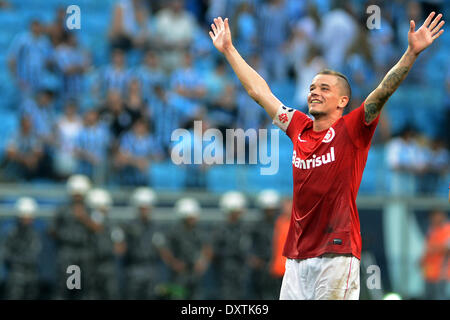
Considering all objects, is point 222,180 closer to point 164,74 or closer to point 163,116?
point 163,116

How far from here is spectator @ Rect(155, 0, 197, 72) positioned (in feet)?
58.0

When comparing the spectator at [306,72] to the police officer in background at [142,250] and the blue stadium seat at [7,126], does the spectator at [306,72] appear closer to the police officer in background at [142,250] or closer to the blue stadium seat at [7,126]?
the police officer in background at [142,250]

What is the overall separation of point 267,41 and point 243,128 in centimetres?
286

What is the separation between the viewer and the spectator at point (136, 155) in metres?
15.3

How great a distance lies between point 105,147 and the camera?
1510 cm

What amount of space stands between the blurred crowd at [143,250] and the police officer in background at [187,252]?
0.02 metres

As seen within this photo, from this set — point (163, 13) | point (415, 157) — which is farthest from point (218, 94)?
point (415, 157)

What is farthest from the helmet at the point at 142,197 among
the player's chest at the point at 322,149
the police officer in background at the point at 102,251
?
the player's chest at the point at 322,149

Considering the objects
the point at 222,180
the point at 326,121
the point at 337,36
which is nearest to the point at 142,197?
the point at 222,180

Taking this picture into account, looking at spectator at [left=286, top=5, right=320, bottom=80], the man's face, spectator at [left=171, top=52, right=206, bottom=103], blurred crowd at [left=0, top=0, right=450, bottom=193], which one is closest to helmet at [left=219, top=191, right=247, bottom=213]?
blurred crowd at [left=0, top=0, right=450, bottom=193]

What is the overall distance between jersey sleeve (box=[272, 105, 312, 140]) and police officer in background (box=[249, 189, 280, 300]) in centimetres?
823

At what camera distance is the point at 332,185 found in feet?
20.7

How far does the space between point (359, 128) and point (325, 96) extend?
1.24ft
